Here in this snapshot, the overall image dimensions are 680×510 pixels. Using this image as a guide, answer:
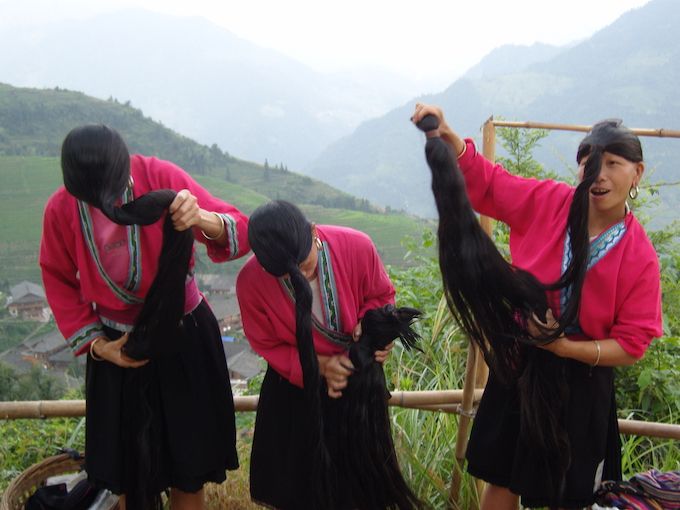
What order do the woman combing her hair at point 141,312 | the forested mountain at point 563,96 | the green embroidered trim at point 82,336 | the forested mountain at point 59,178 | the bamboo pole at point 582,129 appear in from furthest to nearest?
the forested mountain at point 563,96, the forested mountain at point 59,178, the bamboo pole at point 582,129, the green embroidered trim at point 82,336, the woman combing her hair at point 141,312

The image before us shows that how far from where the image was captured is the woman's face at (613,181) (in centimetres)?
171

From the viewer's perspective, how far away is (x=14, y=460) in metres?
3.30

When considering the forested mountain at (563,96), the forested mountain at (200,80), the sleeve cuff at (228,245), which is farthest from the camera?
the forested mountain at (200,80)

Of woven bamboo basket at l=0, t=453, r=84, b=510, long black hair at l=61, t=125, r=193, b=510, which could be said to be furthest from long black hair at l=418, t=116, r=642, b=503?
woven bamboo basket at l=0, t=453, r=84, b=510

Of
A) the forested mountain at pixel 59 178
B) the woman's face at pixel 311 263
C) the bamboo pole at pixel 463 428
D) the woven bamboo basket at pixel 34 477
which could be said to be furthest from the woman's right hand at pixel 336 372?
the forested mountain at pixel 59 178

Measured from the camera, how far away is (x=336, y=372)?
1912mm

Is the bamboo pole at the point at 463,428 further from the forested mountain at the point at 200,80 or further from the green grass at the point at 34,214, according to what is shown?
the forested mountain at the point at 200,80

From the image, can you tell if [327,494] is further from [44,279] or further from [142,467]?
[44,279]

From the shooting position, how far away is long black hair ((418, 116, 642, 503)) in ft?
5.20

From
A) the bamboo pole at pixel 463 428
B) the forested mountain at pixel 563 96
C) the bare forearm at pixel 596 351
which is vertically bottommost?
the bamboo pole at pixel 463 428

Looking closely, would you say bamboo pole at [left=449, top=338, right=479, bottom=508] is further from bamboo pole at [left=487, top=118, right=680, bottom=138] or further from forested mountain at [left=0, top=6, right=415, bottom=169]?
forested mountain at [left=0, top=6, right=415, bottom=169]

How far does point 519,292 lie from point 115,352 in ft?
4.20

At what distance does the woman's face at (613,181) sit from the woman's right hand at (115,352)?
4.95 feet

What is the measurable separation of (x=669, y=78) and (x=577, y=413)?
83.5 m
